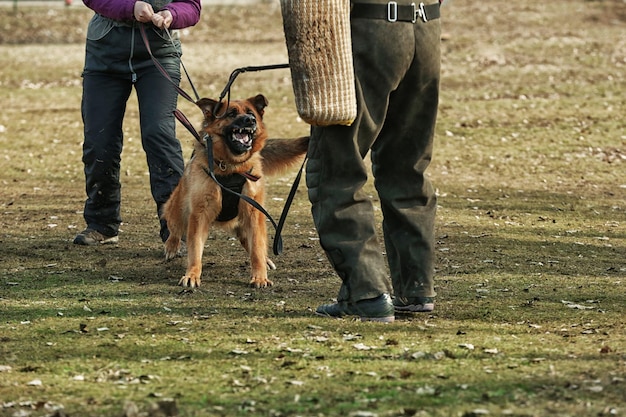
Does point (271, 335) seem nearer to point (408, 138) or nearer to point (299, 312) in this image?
point (299, 312)

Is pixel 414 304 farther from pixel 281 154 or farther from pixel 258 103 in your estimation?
pixel 258 103

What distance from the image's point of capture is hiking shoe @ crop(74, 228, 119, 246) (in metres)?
8.42

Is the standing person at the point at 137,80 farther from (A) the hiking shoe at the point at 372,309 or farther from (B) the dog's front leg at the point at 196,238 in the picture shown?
(A) the hiking shoe at the point at 372,309

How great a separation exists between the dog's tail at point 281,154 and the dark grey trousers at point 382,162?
5.58ft

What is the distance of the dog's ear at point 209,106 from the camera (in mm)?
7086

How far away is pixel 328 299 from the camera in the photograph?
21.1 ft

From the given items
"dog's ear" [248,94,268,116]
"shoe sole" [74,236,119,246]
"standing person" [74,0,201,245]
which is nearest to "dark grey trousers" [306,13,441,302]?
"dog's ear" [248,94,268,116]

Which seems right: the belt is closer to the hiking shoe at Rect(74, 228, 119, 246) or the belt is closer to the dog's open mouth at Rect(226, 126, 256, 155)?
the dog's open mouth at Rect(226, 126, 256, 155)

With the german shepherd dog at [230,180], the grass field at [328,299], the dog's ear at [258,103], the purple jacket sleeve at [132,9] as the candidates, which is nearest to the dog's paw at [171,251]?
the grass field at [328,299]

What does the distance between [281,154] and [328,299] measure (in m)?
1.34

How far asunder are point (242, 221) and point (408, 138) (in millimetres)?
1891

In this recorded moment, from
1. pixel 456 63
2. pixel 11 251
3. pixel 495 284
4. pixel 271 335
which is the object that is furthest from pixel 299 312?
pixel 456 63

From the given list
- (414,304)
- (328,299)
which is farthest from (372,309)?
(328,299)

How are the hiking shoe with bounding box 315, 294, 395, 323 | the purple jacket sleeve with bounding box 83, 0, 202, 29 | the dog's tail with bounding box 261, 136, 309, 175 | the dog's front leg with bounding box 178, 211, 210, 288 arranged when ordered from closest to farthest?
the hiking shoe with bounding box 315, 294, 395, 323
the dog's front leg with bounding box 178, 211, 210, 288
the dog's tail with bounding box 261, 136, 309, 175
the purple jacket sleeve with bounding box 83, 0, 202, 29
